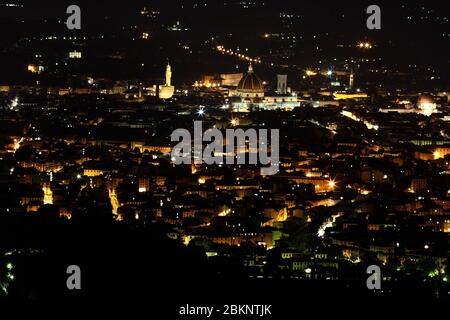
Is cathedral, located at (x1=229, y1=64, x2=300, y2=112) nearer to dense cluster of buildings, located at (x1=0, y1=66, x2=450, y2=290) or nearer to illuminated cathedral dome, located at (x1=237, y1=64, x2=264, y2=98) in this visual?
illuminated cathedral dome, located at (x1=237, y1=64, x2=264, y2=98)

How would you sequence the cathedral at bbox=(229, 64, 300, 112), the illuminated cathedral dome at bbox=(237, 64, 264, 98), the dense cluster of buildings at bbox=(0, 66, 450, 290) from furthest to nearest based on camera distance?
the illuminated cathedral dome at bbox=(237, 64, 264, 98) → the cathedral at bbox=(229, 64, 300, 112) → the dense cluster of buildings at bbox=(0, 66, 450, 290)

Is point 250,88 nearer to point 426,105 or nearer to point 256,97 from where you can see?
point 256,97

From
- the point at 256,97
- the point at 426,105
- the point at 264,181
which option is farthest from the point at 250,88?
the point at 264,181

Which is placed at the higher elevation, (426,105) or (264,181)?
(426,105)

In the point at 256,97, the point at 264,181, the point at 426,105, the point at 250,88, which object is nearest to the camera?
the point at 264,181

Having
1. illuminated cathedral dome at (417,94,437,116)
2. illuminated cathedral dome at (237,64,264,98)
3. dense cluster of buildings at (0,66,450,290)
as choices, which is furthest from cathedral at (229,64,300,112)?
illuminated cathedral dome at (417,94,437,116)

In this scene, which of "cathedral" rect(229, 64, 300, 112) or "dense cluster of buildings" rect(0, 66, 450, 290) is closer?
"dense cluster of buildings" rect(0, 66, 450, 290)

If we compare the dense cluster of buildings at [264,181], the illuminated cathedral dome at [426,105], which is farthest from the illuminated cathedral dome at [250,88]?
the illuminated cathedral dome at [426,105]

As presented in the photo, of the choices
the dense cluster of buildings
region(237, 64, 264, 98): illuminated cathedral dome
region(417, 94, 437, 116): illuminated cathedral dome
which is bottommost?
the dense cluster of buildings

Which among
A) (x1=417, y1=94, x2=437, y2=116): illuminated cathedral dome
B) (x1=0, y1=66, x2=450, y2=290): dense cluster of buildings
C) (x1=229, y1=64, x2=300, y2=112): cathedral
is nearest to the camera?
(x1=0, y1=66, x2=450, y2=290): dense cluster of buildings

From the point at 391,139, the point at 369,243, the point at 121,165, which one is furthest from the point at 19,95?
the point at 369,243

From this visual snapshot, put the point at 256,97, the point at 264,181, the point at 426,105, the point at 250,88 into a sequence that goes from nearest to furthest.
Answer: the point at 264,181, the point at 426,105, the point at 256,97, the point at 250,88
